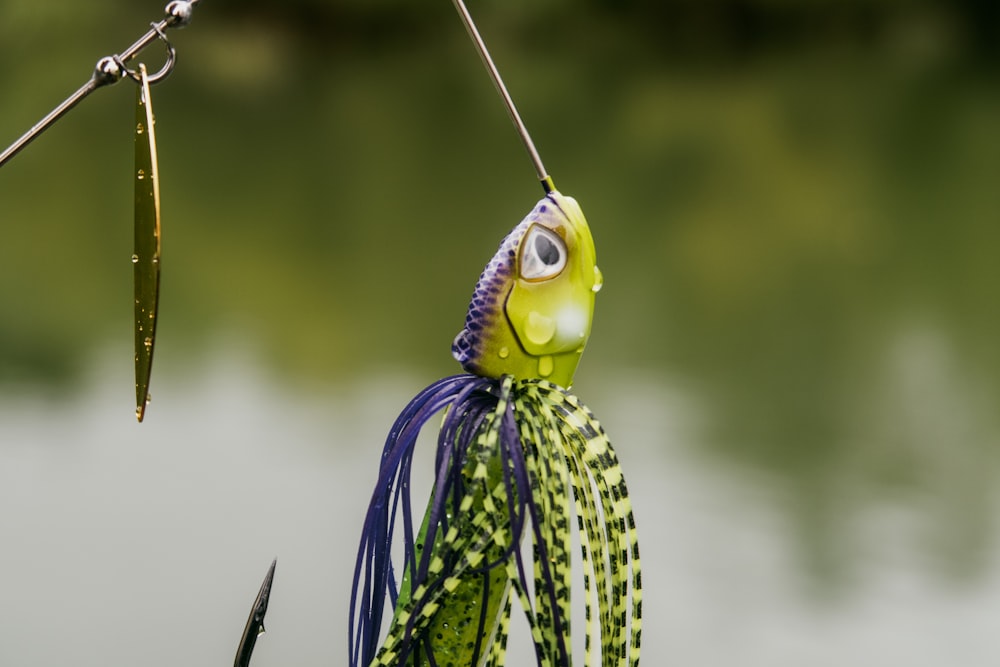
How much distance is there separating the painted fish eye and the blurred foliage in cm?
126

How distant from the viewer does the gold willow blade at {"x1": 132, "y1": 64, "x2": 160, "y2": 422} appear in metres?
0.79

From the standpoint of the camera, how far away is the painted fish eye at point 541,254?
93 cm

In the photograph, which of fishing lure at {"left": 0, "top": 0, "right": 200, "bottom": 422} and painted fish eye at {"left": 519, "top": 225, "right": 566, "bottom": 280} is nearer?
fishing lure at {"left": 0, "top": 0, "right": 200, "bottom": 422}

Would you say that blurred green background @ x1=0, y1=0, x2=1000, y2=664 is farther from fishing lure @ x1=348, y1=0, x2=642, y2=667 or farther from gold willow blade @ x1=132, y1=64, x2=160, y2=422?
gold willow blade @ x1=132, y1=64, x2=160, y2=422

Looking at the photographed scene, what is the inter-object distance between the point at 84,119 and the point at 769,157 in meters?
2.90

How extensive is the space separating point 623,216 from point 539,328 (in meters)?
3.21

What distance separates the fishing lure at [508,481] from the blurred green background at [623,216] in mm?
821

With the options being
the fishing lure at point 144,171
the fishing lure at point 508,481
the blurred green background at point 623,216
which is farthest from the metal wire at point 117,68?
the blurred green background at point 623,216

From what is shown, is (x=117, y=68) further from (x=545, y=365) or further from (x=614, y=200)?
(x=614, y=200)

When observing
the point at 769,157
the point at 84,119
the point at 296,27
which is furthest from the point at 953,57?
the point at 84,119

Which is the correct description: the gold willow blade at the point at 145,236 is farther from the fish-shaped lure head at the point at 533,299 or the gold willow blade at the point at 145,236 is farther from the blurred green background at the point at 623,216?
the blurred green background at the point at 623,216

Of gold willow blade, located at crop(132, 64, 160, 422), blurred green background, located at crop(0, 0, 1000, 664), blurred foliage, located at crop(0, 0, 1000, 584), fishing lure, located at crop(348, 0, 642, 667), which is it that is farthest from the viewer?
blurred foliage, located at crop(0, 0, 1000, 584)

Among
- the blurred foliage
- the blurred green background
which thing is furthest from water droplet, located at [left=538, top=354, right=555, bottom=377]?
the blurred foliage

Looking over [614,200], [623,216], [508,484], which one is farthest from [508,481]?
[614,200]
